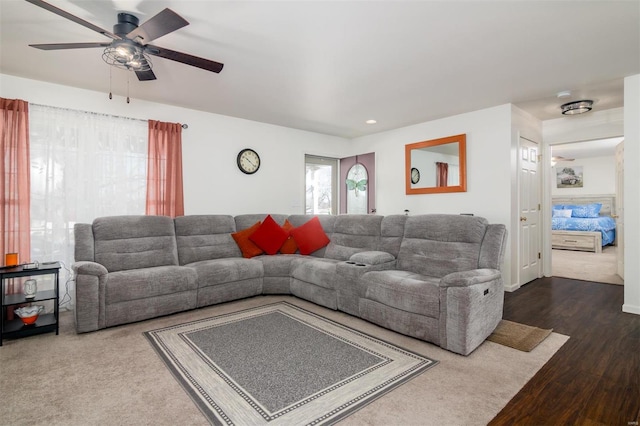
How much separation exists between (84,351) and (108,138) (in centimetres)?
248

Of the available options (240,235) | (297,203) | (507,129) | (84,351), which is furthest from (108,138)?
Answer: (507,129)

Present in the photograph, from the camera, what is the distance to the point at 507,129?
416 cm

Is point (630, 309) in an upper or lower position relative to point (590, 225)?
lower

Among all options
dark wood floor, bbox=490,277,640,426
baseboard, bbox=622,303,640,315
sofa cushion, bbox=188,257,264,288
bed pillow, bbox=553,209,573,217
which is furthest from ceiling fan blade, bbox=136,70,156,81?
bed pillow, bbox=553,209,573,217

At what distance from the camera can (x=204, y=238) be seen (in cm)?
417

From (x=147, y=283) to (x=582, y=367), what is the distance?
3687 mm

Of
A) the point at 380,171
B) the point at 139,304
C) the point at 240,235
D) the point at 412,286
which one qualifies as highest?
the point at 380,171

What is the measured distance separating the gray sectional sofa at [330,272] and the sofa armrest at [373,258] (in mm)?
12

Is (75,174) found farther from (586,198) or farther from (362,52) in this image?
(586,198)

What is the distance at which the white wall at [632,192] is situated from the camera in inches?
131

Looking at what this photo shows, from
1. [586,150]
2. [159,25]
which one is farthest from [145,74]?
[586,150]

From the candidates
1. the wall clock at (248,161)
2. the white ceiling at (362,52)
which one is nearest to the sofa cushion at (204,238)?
the wall clock at (248,161)

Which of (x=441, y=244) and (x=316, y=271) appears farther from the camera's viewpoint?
(x=316, y=271)

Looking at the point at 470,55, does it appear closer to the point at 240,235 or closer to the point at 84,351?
the point at 240,235
